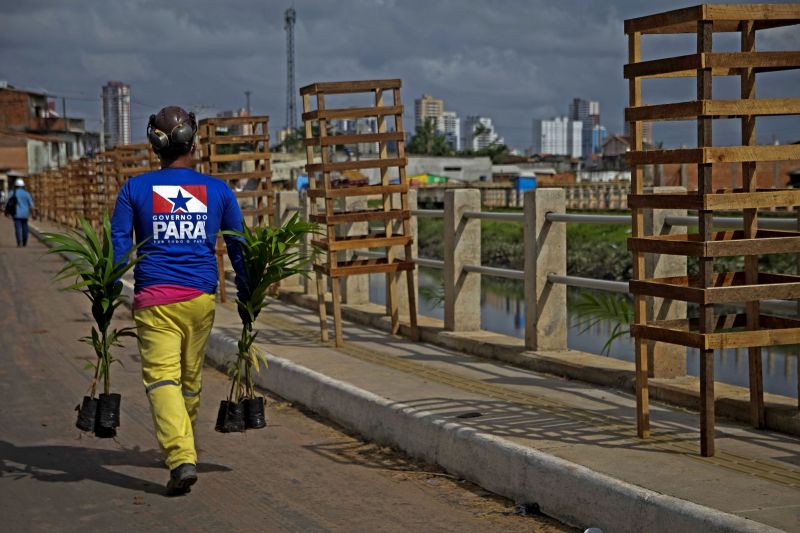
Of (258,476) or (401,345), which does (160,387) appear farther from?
(401,345)

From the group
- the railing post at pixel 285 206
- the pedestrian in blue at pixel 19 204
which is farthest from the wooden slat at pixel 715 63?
the pedestrian in blue at pixel 19 204

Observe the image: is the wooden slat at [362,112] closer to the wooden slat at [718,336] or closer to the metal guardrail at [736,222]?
the metal guardrail at [736,222]

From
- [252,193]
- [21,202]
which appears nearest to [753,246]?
[252,193]

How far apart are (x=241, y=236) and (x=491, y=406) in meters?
2.26

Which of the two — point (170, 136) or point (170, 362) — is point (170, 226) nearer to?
point (170, 136)

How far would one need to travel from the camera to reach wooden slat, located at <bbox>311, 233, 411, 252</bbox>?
12070 mm

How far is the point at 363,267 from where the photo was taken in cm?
1218

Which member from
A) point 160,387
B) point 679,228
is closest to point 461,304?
point 679,228

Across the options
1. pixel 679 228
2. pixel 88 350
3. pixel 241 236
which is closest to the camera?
pixel 241 236

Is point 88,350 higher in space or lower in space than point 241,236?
lower

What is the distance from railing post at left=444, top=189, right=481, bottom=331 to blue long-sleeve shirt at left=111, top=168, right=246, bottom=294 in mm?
5030

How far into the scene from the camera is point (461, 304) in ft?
38.5

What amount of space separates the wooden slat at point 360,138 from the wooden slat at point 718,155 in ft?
16.7

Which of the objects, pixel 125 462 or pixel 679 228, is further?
pixel 679 228
